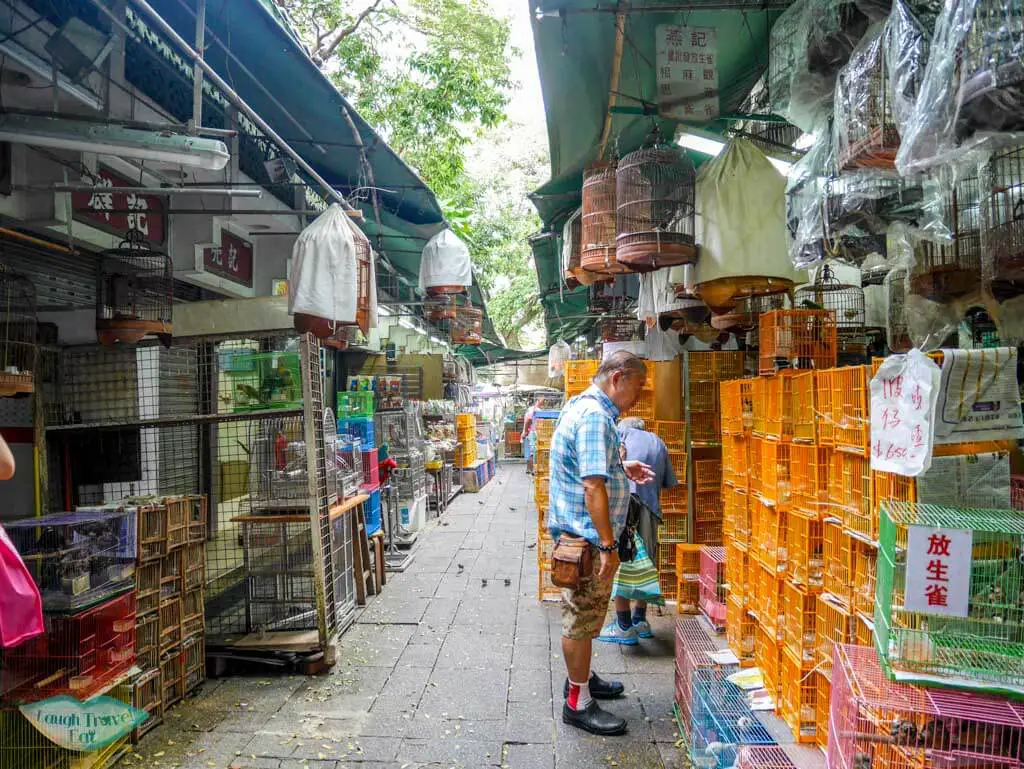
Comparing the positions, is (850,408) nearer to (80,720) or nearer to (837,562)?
(837,562)

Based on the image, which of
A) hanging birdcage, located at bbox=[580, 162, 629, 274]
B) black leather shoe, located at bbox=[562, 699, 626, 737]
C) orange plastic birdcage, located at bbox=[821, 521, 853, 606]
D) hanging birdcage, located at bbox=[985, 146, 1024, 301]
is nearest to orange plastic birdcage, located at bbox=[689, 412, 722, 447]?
hanging birdcage, located at bbox=[580, 162, 629, 274]

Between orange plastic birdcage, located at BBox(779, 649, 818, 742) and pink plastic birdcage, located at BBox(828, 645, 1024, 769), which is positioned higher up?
pink plastic birdcage, located at BBox(828, 645, 1024, 769)

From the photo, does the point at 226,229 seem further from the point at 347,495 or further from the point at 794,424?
the point at 794,424

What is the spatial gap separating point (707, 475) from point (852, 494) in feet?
11.9

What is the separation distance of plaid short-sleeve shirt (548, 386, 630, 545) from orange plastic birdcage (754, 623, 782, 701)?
98 cm

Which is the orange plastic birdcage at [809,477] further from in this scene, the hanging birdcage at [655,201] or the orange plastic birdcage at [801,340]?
the hanging birdcage at [655,201]

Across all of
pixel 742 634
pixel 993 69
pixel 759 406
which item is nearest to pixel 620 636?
pixel 742 634

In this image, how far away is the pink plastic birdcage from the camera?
1904 millimetres

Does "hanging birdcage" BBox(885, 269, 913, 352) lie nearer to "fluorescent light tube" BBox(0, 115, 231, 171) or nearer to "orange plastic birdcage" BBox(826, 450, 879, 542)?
"orange plastic birdcage" BBox(826, 450, 879, 542)

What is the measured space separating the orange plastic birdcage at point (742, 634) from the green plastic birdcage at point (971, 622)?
212 centimetres

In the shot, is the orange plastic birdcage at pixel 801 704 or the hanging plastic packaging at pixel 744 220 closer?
the orange plastic birdcage at pixel 801 704

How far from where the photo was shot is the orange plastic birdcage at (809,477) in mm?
3332

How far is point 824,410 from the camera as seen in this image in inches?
130

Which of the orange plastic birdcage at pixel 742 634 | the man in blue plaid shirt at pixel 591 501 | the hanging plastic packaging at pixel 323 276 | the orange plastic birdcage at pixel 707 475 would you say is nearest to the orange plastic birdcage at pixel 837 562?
the orange plastic birdcage at pixel 742 634
